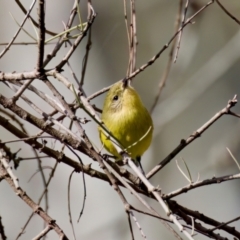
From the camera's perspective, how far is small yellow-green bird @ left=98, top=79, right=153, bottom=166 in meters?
2.56

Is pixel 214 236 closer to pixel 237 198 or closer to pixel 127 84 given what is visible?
pixel 127 84

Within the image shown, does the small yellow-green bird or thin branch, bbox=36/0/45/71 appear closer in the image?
thin branch, bbox=36/0/45/71

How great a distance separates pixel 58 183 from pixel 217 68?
6.05 ft

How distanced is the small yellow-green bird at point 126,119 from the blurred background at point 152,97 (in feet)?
4.78

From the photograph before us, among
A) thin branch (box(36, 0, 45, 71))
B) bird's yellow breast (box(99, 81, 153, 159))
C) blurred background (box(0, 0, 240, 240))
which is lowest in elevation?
thin branch (box(36, 0, 45, 71))

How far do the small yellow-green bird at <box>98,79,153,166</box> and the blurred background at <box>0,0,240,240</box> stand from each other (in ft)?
4.78

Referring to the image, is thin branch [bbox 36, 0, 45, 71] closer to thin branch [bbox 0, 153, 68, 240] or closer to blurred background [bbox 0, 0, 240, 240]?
thin branch [bbox 0, 153, 68, 240]

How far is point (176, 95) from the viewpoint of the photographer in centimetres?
448

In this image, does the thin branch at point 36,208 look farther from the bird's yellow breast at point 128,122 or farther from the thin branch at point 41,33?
the bird's yellow breast at point 128,122

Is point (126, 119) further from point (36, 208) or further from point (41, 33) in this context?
point (41, 33)

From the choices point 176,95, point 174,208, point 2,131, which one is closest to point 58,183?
point 2,131

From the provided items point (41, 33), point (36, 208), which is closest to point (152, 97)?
point (36, 208)

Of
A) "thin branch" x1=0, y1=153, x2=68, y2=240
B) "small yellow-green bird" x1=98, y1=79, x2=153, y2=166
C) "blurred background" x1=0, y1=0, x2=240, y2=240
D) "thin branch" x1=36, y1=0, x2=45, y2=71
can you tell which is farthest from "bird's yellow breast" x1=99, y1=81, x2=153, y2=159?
"blurred background" x1=0, y1=0, x2=240, y2=240

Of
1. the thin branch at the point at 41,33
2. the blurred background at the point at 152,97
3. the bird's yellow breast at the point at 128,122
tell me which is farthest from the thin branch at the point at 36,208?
the blurred background at the point at 152,97
